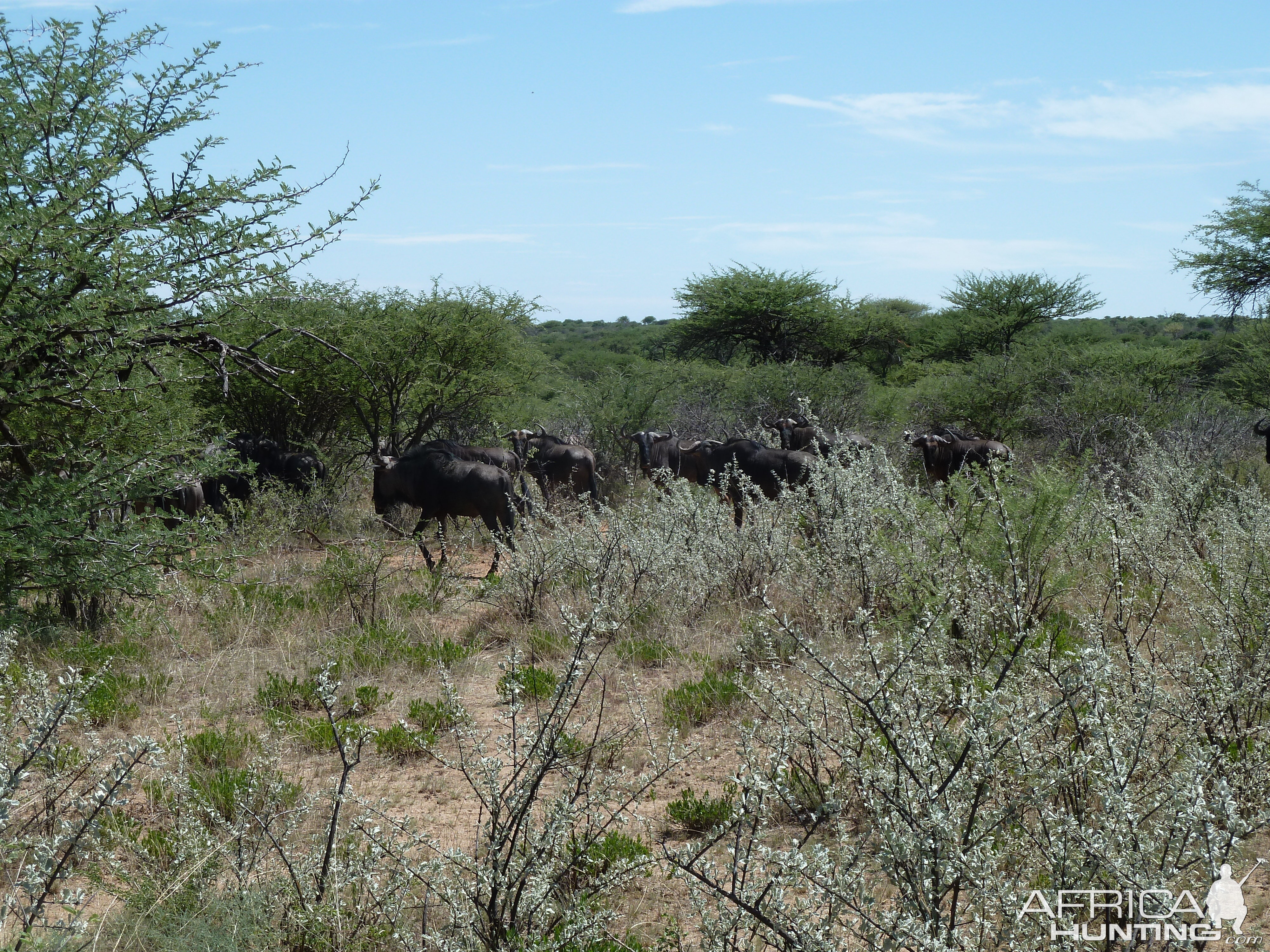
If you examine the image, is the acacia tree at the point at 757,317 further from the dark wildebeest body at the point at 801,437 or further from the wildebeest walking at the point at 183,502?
the wildebeest walking at the point at 183,502

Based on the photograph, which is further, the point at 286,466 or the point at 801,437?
the point at 801,437

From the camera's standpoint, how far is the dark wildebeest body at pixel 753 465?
11445 mm

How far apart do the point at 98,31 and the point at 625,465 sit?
12693 mm

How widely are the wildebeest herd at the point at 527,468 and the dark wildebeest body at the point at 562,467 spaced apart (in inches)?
0.6

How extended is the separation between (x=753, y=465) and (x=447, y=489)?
157 inches

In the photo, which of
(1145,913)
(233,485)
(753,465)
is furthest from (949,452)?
(1145,913)

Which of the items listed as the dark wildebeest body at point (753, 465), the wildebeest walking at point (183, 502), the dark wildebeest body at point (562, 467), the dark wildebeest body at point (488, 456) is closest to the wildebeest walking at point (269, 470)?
the wildebeest walking at point (183, 502)

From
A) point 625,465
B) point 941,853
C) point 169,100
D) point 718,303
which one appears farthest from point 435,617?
point 718,303

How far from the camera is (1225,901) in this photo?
91.4 inches

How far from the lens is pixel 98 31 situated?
452 cm

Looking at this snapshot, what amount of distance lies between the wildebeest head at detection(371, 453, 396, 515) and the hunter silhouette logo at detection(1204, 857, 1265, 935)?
353 inches

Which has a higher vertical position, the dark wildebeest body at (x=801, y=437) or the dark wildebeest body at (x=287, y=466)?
the dark wildebeest body at (x=801, y=437)

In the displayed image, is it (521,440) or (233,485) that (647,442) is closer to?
(521,440)

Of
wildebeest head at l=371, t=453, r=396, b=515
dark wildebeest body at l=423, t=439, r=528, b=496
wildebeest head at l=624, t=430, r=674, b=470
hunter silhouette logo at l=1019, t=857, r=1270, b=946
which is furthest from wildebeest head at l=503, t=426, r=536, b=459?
hunter silhouette logo at l=1019, t=857, r=1270, b=946
